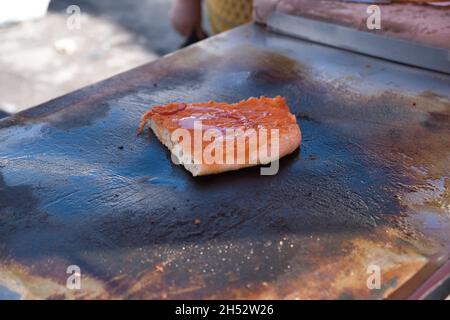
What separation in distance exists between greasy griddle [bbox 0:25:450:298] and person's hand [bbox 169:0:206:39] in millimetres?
2332

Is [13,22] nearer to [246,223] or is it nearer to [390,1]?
[390,1]

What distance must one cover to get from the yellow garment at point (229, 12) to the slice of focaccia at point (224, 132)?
225cm

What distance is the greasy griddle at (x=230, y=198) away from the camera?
1625 millimetres

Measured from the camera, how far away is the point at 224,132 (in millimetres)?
2158

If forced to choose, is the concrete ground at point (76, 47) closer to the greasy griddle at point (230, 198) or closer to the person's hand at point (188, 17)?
the person's hand at point (188, 17)

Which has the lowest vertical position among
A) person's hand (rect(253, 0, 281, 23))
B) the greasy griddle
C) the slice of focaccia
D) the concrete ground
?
the concrete ground

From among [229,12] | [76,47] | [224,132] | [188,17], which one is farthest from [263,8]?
[76,47]

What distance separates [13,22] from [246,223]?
5894 mm

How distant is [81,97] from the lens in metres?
2.66

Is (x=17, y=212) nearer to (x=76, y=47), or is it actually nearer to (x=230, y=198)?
(x=230, y=198)

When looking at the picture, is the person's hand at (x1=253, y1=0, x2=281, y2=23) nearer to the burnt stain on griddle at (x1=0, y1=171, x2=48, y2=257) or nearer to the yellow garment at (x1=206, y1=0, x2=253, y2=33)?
the yellow garment at (x1=206, y1=0, x2=253, y2=33)

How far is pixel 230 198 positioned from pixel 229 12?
117 inches

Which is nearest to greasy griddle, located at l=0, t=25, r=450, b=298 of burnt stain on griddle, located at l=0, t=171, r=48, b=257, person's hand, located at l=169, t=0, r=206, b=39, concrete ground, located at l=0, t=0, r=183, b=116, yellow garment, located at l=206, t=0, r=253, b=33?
burnt stain on griddle, located at l=0, t=171, r=48, b=257

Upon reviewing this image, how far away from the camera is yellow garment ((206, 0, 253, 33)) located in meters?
4.46
